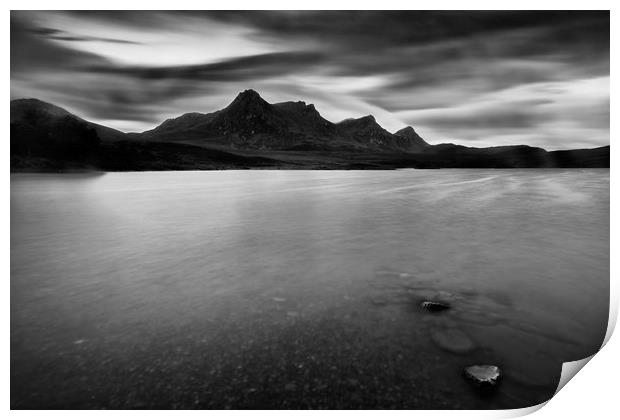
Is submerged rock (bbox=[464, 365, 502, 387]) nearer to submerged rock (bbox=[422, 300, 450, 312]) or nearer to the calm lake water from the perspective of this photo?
the calm lake water

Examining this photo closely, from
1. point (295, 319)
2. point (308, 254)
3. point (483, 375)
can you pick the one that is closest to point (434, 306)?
point (483, 375)

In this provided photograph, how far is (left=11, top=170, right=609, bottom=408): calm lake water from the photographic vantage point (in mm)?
2629

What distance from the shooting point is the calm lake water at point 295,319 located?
2.63 metres

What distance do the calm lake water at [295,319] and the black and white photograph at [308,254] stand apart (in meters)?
0.02

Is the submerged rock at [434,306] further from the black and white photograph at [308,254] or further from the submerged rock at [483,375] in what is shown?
the submerged rock at [483,375]

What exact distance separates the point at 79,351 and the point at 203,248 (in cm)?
373

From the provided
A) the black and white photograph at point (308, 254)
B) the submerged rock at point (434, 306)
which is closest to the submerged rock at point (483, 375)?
the black and white photograph at point (308, 254)

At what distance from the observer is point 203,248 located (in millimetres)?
6742

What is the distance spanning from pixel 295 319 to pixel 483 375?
5.83ft

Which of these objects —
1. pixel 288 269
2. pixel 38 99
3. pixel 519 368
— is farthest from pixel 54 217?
pixel 519 368

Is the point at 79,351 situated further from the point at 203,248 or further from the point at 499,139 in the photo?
the point at 499,139

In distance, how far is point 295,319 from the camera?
3637 mm

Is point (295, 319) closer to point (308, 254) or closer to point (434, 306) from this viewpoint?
point (434, 306)

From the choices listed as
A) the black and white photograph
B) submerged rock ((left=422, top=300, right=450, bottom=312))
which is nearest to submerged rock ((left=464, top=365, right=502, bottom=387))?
the black and white photograph
